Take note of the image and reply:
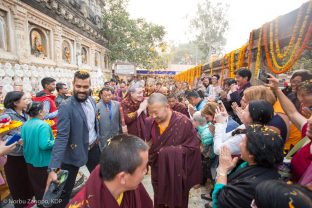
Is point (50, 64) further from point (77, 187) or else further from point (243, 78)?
point (243, 78)

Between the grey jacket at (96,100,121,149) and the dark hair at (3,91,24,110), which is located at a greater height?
the dark hair at (3,91,24,110)

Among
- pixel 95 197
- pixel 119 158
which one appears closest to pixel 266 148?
pixel 119 158

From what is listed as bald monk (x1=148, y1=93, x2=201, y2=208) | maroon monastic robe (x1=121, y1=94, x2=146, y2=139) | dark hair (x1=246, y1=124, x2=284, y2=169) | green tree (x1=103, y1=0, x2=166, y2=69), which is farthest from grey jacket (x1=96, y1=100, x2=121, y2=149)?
green tree (x1=103, y1=0, x2=166, y2=69)

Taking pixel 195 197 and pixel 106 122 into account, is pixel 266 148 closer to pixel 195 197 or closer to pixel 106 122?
pixel 195 197

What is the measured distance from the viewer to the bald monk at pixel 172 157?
2.50m

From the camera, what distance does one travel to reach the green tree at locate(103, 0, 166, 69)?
2214cm

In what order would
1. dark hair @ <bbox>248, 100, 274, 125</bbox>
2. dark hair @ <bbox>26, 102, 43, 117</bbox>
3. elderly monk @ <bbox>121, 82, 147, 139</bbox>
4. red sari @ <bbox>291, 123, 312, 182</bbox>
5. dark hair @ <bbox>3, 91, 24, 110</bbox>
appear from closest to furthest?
red sari @ <bbox>291, 123, 312, 182</bbox> < dark hair @ <bbox>248, 100, 274, 125</bbox> < dark hair @ <bbox>26, 102, 43, 117</bbox> < dark hair @ <bbox>3, 91, 24, 110</bbox> < elderly monk @ <bbox>121, 82, 147, 139</bbox>

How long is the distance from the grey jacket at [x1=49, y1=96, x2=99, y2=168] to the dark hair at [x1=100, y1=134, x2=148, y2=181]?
1419mm

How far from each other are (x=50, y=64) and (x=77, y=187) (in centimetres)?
873

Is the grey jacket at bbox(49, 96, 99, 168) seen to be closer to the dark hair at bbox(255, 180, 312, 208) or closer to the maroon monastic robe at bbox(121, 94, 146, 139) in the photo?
the maroon monastic robe at bbox(121, 94, 146, 139)

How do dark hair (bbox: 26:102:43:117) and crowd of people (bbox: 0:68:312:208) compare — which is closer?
crowd of people (bbox: 0:68:312:208)

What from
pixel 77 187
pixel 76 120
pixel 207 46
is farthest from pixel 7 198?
pixel 207 46

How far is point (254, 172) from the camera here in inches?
60.1

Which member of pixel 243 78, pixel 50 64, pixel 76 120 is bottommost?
pixel 76 120
